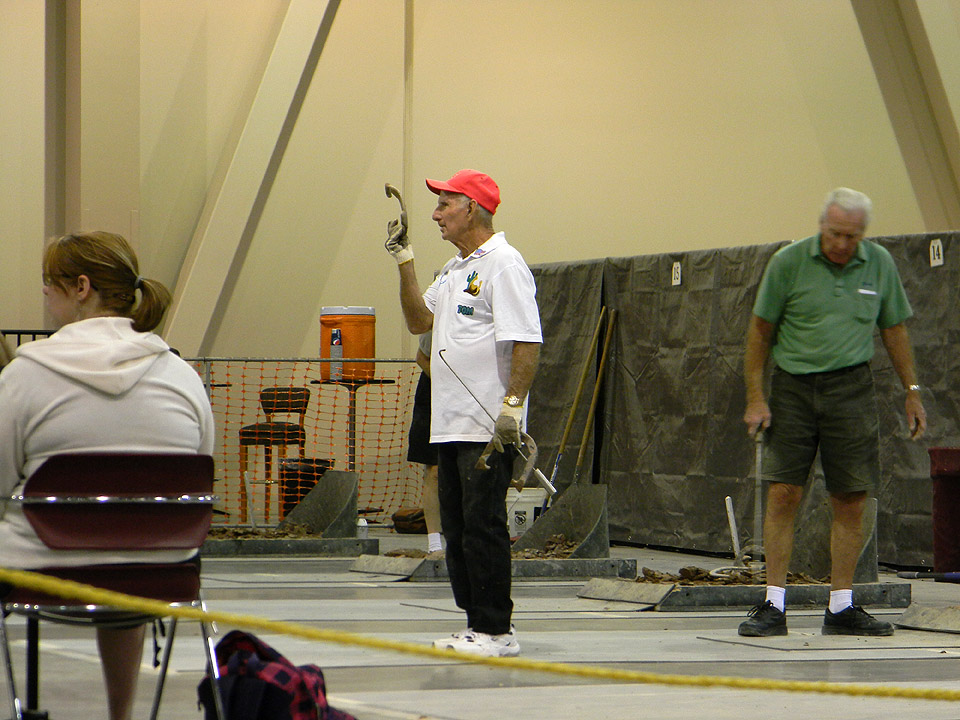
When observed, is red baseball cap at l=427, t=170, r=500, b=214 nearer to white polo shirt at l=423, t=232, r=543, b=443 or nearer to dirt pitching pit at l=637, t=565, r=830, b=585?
white polo shirt at l=423, t=232, r=543, b=443

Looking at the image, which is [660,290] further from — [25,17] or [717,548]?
[25,17]

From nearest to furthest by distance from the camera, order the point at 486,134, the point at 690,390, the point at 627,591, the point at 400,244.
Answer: the point at 400,244
the point at 627,591
the point at 690,390
the point at 486,134

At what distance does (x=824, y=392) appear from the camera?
5.41m

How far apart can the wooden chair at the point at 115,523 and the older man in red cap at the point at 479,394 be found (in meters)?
1.72

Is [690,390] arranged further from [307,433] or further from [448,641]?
[448,641]

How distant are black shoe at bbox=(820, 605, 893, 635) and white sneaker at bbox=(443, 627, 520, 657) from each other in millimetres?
1496

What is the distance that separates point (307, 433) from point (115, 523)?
8.98 metres

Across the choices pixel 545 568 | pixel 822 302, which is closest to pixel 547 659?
pixel 822 302

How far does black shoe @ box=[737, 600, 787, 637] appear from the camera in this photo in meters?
5.33

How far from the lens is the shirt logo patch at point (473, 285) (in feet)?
15.6

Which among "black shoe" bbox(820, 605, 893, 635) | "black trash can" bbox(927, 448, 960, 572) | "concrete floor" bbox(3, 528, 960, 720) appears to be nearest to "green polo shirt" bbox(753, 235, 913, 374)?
"black shoe" bbox(820, 605, 893, 635)

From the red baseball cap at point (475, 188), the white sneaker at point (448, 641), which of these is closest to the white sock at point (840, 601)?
the white sneaker at point (448, 641)

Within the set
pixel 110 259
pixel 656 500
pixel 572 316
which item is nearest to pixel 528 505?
pixel 656 500

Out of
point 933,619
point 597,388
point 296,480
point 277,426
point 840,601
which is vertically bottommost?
point 933,619
